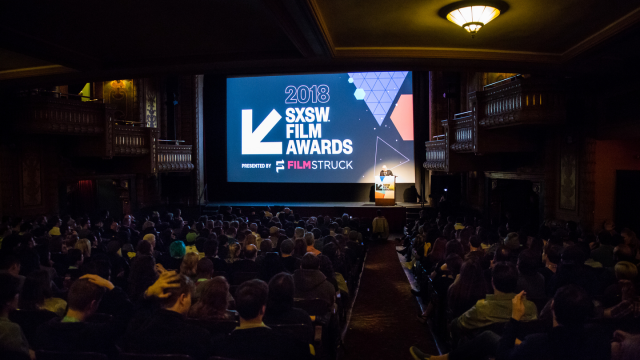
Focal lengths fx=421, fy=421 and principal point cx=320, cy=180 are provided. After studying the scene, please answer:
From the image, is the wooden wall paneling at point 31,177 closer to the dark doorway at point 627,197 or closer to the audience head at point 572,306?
the audience head at point 572,306

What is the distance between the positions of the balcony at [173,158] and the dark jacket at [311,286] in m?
8.40

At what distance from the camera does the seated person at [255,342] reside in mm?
2266

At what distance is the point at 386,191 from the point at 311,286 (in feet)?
32.3

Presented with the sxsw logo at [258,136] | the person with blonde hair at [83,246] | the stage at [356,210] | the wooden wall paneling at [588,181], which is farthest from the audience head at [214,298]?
the sxsw logo at [258,136]

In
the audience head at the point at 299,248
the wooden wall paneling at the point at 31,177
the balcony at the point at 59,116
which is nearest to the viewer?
the audience head at the point at 299,248

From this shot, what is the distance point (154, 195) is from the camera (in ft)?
46.9

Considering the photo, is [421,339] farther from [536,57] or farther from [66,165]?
[66,165]

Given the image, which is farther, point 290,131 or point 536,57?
point 290,131

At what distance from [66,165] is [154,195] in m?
4.26

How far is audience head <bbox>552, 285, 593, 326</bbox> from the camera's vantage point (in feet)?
7.43

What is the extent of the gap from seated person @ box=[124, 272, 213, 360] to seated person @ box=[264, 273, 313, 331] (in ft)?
1.73

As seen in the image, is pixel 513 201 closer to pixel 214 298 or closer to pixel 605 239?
pixel 605 239

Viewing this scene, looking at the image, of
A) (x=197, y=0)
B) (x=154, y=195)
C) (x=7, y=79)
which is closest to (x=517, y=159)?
(x=197, y=0)

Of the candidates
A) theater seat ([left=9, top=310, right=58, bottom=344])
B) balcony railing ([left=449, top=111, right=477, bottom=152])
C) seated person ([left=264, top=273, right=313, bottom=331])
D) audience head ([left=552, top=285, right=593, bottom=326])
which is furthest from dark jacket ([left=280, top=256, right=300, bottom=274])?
balcony railing ([left=449, top=111, right=477, bottom=152])
